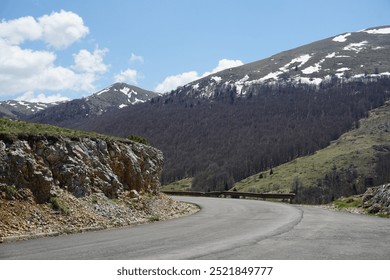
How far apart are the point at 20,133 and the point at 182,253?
478 inches

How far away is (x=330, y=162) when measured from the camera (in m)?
141

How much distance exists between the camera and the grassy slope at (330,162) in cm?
12794

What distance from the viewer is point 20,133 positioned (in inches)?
746

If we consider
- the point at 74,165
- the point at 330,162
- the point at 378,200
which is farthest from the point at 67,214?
the point at 330,162

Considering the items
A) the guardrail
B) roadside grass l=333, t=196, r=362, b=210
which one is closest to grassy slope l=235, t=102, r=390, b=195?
the guardrail

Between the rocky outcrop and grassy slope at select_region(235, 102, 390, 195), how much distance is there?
304ft

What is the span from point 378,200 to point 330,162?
12164 cm

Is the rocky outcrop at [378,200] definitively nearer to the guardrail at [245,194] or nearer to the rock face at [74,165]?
the rock face at [74,165]

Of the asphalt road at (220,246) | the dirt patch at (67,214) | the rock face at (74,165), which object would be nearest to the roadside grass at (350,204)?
the dirt patch at (67,214)

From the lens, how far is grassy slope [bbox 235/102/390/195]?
12794 cm

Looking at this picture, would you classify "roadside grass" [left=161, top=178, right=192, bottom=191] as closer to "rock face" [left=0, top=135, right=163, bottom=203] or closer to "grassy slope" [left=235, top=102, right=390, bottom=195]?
"grassy slope" [left=235, top=102, right=390, bottom=195]
